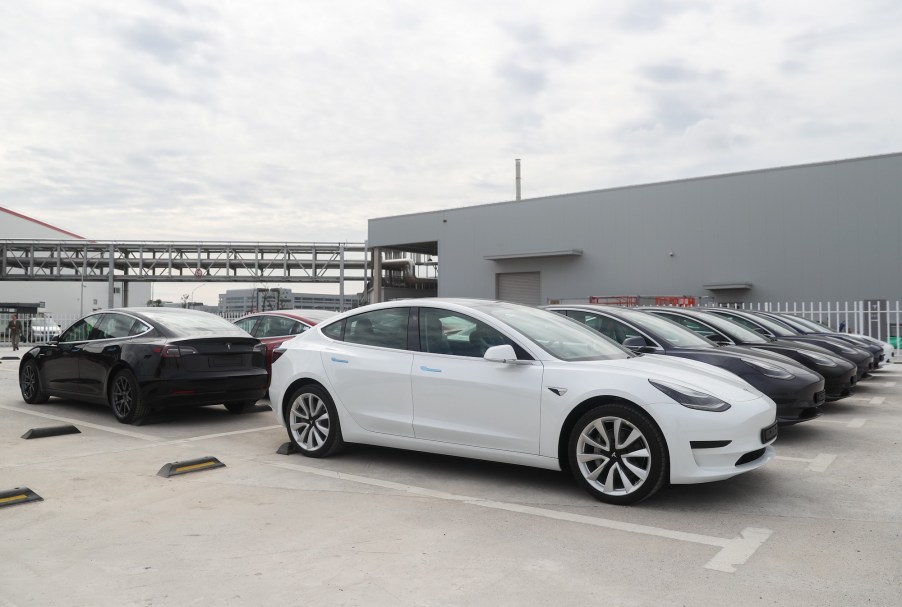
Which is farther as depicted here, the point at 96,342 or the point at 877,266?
the point at 877,266

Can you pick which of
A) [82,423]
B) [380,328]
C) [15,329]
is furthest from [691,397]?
[15,329]

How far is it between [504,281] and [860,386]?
23023mm

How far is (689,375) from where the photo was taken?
17.2 feet

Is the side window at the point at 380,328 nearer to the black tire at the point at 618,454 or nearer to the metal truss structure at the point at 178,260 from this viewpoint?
the black tire at the point at 618,454

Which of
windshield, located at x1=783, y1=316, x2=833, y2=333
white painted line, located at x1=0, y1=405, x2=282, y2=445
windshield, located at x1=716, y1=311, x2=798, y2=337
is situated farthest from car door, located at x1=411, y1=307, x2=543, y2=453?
windshield, located at x1=783, y1=316, x2=833, y2=333

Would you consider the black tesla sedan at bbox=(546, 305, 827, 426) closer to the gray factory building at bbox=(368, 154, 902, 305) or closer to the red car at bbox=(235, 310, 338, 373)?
the red car at bbox=(235, 310, 338, 373)

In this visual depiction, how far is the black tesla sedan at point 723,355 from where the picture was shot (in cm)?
702

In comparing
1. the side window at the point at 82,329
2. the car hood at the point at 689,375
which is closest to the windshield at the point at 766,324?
the car hood at the point at 689,375

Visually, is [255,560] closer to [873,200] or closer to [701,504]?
[701,504]

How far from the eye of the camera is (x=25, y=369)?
1052 centimetres

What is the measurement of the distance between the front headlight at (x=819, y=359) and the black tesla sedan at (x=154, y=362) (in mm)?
7040

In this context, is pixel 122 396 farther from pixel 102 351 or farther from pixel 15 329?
pixel 15 329

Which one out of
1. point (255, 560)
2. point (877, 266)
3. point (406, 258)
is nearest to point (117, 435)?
point (255, 560)

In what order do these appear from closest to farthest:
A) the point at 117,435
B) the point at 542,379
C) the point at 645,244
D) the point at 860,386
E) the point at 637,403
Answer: the point at 637,403 < the point at 542,379 < the point at 117,435 < the point at 860,386 < the point at 645,244
